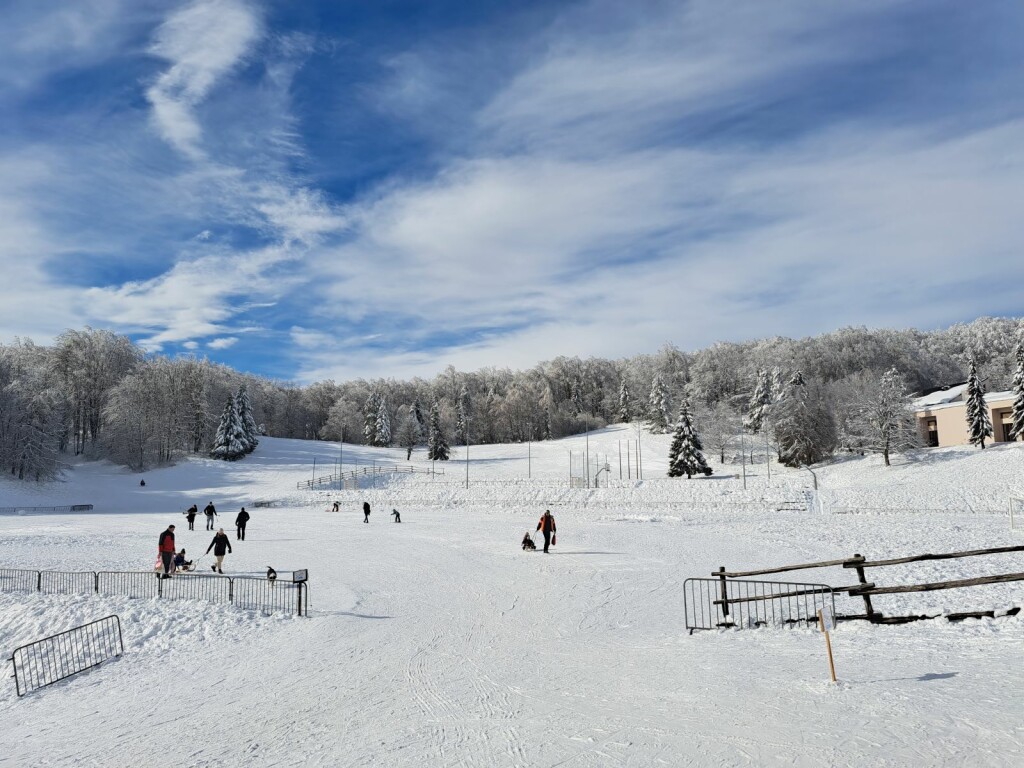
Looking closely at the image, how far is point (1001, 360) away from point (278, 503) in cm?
11970

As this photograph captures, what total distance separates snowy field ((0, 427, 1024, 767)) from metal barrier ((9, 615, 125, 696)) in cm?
38

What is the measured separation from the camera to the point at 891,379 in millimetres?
68062

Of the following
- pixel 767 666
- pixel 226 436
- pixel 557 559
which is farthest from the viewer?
pixel 226 436

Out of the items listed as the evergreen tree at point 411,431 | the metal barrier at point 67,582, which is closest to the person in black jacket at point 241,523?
the metal barrier at point 67,582

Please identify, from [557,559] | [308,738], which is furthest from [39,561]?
[308,738]

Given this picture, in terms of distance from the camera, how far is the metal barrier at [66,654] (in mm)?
13444

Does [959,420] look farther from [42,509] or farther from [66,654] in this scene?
[42,509]

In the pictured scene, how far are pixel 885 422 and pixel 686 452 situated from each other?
1806 centimetres

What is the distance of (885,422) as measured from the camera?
6106 centimetres

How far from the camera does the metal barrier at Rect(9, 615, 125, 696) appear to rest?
44.1 ft

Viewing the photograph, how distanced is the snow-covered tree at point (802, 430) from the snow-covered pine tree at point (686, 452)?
1029 centimetres

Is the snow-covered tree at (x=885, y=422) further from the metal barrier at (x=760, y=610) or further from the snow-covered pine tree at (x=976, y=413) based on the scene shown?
the metal barrier at (x=760, y=610)

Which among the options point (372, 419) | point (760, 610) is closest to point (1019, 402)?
point (760, 610)

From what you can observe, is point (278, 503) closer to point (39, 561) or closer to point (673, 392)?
point (39, 561)
